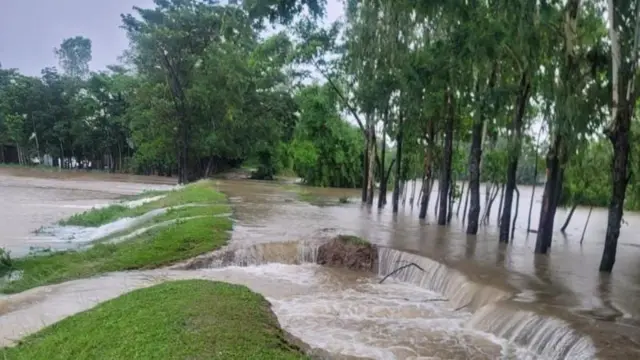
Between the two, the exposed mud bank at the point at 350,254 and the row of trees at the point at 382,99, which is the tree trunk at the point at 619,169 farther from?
the exposed mud bank at the point at 350,254

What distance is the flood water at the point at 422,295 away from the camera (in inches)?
301

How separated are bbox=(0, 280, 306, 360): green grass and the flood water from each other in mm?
1224

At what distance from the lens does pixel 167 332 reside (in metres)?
5.59

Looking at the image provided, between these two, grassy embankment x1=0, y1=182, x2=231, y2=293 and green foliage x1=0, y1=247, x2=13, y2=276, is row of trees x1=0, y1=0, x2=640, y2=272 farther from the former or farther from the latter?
green foliage x1=0, y1=247, x2=13, y2=276

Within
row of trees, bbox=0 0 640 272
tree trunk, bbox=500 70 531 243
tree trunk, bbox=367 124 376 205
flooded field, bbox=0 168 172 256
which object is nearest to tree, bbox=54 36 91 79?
row of trees, bbox=0 0 640 272

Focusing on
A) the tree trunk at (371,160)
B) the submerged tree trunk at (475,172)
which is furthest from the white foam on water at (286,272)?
the tree trunk at (371,160)

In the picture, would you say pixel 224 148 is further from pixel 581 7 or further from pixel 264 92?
pixel 581 7

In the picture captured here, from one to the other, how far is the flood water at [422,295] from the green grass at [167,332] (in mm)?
1224

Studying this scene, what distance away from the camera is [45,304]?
8.62 m

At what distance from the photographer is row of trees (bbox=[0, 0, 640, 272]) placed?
11.4 metres

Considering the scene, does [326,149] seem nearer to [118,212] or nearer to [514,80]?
[118,212]

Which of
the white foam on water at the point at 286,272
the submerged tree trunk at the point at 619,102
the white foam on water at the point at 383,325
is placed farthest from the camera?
A: the white foam on water at the point at 286,272

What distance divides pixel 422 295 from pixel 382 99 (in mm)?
12203

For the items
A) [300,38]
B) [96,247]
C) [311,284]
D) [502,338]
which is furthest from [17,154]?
[502,338]
